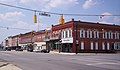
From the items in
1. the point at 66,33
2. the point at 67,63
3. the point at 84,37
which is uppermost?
the point at 66,33

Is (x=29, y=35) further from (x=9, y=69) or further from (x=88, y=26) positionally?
(x=9, y=69)

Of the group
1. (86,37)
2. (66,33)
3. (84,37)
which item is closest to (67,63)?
(84,37)

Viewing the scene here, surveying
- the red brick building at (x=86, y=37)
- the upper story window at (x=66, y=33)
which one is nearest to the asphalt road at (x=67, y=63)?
the red brick building at (x=86, y=37)

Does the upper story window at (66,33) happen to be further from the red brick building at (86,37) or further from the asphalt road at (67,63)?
the asphalt road at (67,63)

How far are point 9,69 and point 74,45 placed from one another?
48.1 meters

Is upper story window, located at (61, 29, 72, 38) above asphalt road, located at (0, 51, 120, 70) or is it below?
above

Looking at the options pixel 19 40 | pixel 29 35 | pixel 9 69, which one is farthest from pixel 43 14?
pixel 19 40

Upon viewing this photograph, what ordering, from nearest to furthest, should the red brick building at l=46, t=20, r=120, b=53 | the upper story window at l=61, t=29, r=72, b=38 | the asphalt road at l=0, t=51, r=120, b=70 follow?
1. the asphalt road at l=0, t=51, r=120, b=70
2. the red brick building at l=46, t=20, r=120, b=53
3. the upper story window at l=61, t=29, r=72, b=38

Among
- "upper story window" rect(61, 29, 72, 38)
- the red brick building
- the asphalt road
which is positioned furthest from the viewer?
"upper story window" rect(61, 29, 72, 38)

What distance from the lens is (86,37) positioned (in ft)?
231

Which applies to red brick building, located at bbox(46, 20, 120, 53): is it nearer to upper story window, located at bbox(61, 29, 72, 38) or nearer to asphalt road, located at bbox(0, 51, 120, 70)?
upper story window, located at bbox(61, 29, 72, 38)

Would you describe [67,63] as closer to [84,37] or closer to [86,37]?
[84,37]

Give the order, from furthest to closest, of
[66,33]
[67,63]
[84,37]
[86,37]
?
[66,33], [86,37], [84,37], [67,63]

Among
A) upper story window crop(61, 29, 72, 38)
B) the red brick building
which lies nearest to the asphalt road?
the red brick building
